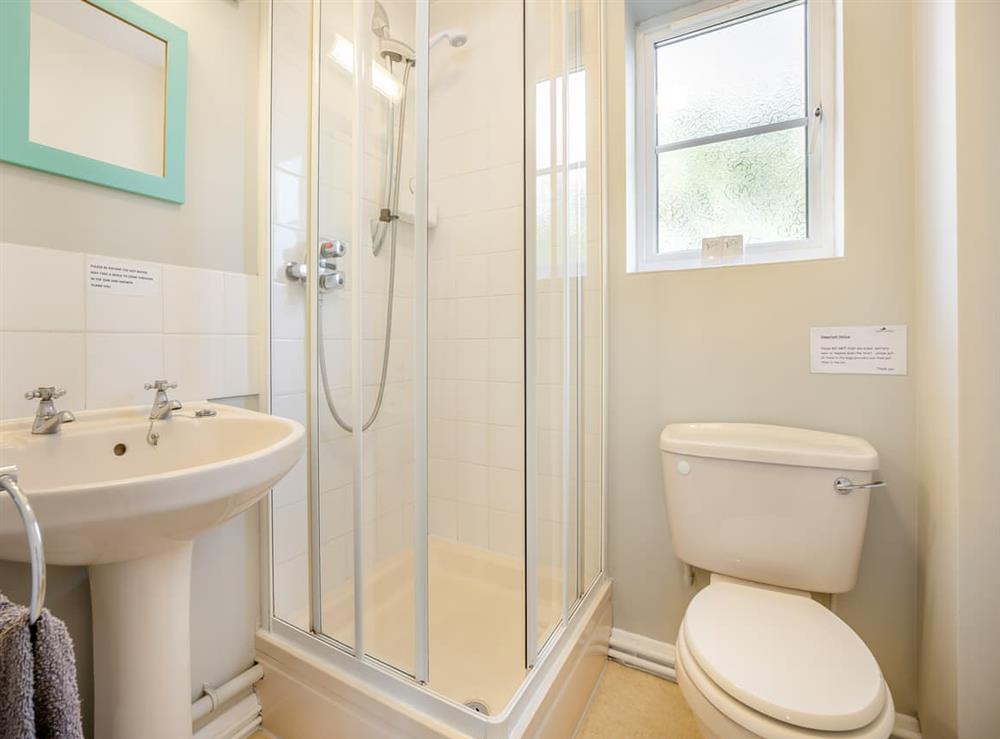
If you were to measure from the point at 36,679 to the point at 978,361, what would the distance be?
1493 mm

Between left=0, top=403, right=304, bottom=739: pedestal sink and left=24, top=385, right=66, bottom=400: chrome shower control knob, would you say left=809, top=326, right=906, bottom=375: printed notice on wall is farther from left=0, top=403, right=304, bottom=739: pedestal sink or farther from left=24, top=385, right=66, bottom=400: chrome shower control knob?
left=24, top=385, right=66, bottom=400: chrome shower control knob

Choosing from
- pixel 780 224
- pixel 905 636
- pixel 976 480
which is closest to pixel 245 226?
pixel 780 224

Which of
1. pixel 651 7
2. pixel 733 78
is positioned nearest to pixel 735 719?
pixel 733 78

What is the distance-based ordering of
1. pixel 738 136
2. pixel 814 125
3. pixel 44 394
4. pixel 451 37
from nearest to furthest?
pixel 44 394, pixel 451 37, pixel 814 125, pixel 738 136

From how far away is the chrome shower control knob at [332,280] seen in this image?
42.6 inches

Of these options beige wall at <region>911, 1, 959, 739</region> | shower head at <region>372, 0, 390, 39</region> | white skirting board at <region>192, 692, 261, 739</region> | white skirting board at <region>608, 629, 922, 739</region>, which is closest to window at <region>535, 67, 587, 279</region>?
shower head at <region>372, 0, 390, 39</region>

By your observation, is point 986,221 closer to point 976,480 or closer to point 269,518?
point 976,480

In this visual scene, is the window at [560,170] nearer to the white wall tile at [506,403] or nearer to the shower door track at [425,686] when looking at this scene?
the white wall tile at [506,403]

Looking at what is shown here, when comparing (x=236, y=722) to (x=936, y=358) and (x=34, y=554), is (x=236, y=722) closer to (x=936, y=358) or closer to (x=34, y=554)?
(x=34, y=554)

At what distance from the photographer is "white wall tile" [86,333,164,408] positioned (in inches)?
36.2

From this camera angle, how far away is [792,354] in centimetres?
127

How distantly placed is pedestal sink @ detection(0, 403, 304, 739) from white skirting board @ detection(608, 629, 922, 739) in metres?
1.21

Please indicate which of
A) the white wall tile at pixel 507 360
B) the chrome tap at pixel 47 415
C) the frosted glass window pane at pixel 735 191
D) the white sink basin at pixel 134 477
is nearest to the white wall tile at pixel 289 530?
the white sink basin at pixel 134 477

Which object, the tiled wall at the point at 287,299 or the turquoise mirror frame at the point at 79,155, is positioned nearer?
the turquoise mirror frame at the point at 79,155
